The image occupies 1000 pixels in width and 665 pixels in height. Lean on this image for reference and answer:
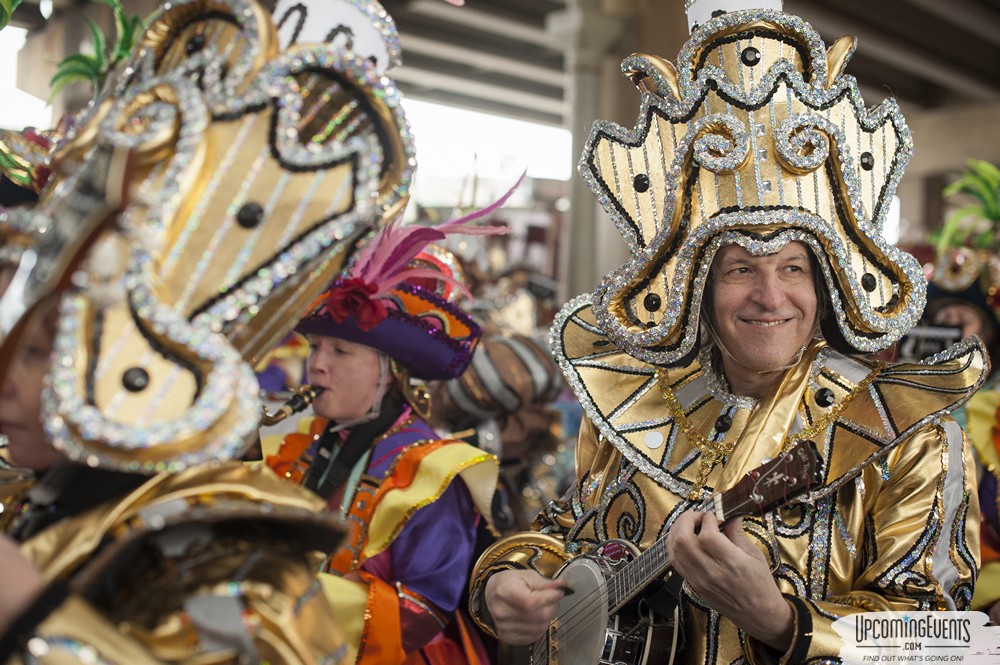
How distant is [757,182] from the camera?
6.91ft

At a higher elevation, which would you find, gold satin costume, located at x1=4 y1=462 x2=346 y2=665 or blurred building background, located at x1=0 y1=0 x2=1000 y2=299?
blurred building background, located at x1=0 y1=0 x2=1000 y2=299

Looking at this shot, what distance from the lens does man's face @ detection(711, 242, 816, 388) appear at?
6.62 feet

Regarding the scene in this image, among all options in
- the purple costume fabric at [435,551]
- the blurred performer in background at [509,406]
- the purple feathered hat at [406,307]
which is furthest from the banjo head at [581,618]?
the blurred performer in background at [509,406]

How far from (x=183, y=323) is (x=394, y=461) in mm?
1582

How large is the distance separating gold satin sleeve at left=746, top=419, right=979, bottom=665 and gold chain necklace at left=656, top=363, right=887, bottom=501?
132mm

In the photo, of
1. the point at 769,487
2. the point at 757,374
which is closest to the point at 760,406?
the point at 757,374

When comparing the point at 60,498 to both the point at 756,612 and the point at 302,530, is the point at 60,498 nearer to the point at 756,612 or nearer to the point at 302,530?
the point at 302,530

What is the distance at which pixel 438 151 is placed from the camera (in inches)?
449

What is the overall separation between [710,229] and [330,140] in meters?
1.02

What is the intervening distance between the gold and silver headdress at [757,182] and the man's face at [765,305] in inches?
1.5

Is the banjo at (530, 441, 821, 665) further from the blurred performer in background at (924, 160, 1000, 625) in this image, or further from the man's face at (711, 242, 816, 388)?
the blurred performer in background at (924, 160, 1000, 625)

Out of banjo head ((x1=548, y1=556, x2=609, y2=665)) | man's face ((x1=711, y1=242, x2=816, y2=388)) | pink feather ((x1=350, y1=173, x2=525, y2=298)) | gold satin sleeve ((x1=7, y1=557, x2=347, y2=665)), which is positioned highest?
pink feather ((x1=350, y1=173, x2=525, y2=298))

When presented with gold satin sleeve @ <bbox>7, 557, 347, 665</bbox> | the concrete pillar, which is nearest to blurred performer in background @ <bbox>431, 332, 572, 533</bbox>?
gold satin sleeve @ <bbox>7, 557, 347, 665</bbox>

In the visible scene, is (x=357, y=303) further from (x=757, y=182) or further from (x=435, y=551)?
(x=757, y=182)
